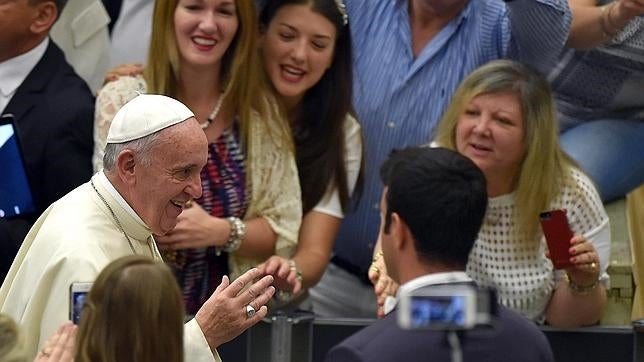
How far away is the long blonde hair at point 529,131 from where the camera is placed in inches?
268

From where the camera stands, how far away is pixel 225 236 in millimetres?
6789

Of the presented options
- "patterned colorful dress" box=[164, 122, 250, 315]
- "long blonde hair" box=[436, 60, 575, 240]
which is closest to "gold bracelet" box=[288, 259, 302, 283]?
"patterned colorful dress" box=[164, 122, 250, 315]

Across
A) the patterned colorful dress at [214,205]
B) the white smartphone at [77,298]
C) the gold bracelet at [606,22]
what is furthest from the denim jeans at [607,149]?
the white smartphone at [77,298]

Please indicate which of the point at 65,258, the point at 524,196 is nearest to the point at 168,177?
the point at 65,258

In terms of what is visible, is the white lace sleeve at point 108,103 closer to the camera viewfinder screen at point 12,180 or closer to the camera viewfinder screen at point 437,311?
the camera viewfinder screen at point 12,180

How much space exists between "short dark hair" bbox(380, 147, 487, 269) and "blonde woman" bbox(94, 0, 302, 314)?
1.53 metres

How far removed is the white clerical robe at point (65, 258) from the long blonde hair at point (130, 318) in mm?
852

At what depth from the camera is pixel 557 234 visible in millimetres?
6539

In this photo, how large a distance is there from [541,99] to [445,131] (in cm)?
38

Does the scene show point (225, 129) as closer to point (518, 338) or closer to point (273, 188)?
point (273, 188)

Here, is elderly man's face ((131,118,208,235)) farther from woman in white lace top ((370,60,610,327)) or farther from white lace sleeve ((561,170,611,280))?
white lace sleeve ((561,170,611,280))

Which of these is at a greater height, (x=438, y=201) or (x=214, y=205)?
(x=438, y=201)

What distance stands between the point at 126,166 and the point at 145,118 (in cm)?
15

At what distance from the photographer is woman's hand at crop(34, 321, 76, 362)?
14.9 ft
